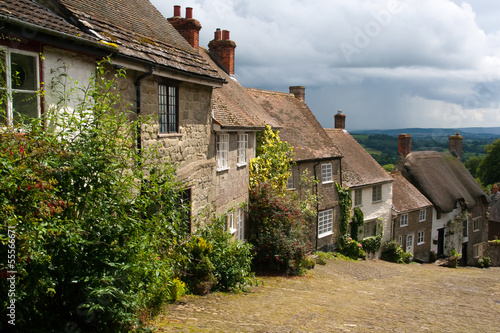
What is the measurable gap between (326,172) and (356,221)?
4214 mm

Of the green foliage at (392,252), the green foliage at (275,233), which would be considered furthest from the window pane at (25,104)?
the green foliage at (392,252)

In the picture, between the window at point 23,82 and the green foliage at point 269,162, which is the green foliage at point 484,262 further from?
the window at point 23,82

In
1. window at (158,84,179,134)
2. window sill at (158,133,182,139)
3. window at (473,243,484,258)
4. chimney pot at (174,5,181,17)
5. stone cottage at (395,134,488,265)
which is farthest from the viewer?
window at (473,243,484,258)

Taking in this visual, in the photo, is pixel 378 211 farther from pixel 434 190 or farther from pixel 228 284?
pixel 228 284

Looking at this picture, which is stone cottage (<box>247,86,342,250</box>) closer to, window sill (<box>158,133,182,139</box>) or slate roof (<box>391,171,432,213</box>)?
slate roof (<box>391,171,432,213</box>)

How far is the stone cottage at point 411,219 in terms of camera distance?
29000 millimetres

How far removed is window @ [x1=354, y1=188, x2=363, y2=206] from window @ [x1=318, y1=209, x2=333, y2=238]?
8.77 ft

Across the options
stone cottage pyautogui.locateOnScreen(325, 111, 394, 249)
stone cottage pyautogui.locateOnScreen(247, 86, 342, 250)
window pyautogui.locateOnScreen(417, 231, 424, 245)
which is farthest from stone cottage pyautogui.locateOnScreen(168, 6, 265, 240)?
window pyautogui.locateOnScreen(417, 231, 424, 245)

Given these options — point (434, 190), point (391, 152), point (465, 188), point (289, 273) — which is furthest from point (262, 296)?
point (391, 152)

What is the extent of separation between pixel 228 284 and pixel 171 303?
2422 millimetres

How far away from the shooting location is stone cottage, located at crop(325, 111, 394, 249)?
25.9 meters

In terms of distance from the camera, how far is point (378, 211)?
27.3 metres

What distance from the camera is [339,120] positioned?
1161 inches

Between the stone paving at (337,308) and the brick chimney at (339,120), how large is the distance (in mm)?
14885
